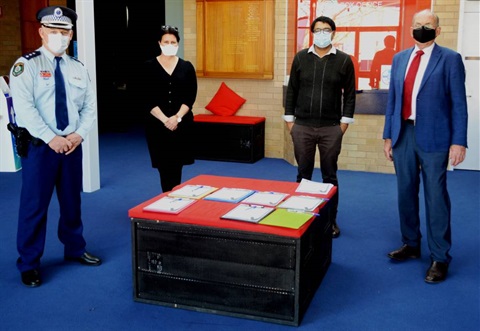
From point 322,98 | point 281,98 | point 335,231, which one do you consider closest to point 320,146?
point 322,98

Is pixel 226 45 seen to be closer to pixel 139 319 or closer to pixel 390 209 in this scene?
pixel 390 209

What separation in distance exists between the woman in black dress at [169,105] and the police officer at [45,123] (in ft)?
2.68

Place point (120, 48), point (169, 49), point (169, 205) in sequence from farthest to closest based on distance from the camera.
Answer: point (120, 48) → point (169, 49) → point (169, 205)

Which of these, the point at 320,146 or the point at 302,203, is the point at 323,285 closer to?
the point at 302,203

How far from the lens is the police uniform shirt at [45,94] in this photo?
345 centimetres

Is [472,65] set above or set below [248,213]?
above

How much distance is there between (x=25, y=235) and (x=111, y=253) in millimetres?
746

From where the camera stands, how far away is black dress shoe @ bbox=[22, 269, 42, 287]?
11.9 ft

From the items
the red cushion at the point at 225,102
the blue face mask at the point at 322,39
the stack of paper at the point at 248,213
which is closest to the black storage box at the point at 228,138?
the red cushion at the point at 225,102

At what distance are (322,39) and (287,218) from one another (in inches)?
69.8

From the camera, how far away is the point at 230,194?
11.9 feet

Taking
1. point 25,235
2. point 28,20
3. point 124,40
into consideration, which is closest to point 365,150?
point 25,235

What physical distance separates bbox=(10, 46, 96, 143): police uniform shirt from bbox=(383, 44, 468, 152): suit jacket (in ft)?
7.12

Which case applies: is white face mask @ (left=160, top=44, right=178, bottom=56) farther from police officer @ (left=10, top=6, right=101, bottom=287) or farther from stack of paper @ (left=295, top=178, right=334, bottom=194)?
stack of paper @ (left=295, top=178, right=334, bottom=194)
